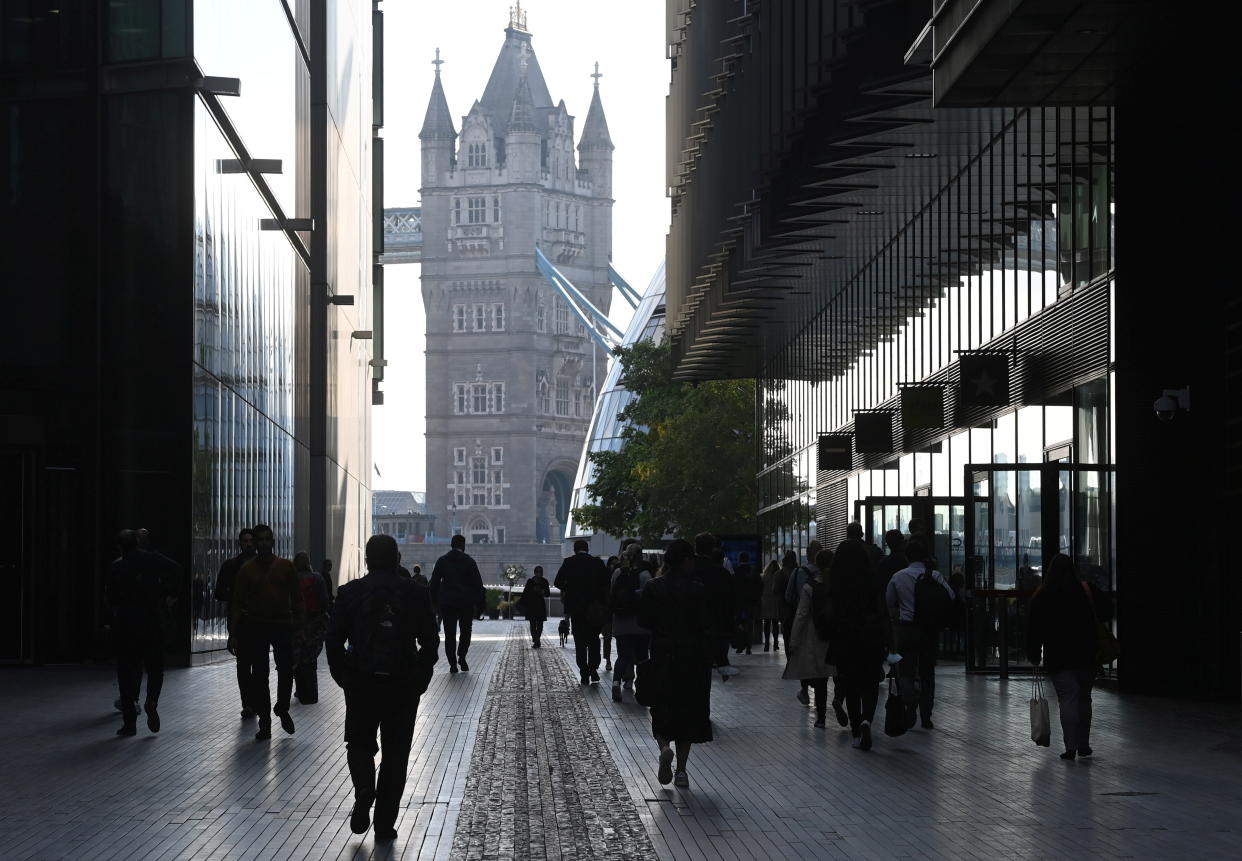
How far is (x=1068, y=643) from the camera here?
13242 millimetres

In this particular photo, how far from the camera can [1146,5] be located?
14789 mm

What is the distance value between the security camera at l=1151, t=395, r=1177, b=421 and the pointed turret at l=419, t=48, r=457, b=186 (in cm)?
17462

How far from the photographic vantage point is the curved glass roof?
3484 inches

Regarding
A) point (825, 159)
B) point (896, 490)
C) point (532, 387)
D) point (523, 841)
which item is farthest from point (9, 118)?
point (532, 387)

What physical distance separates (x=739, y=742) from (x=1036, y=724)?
2.20 meters

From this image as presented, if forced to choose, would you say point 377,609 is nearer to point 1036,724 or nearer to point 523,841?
point 523,841

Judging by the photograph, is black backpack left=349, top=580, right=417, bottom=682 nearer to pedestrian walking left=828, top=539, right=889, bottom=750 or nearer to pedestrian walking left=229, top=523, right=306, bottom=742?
pedestrian walking left=828, top=539, right=889, bottom=750

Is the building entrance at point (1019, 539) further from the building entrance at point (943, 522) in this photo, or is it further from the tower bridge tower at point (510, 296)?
the tower bridge tower at point (510, 296)

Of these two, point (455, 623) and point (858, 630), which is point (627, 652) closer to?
point (455, 623)

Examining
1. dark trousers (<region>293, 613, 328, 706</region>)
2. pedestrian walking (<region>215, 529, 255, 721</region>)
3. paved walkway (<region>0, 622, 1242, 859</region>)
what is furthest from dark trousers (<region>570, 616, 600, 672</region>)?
pedestrian walking (<region>215, 529, 255, 721</region>)

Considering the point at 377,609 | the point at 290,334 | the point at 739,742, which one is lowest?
the point at 739,742

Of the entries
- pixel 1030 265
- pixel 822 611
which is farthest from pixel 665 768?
pixel 1030 265

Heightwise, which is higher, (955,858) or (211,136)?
(211,136)

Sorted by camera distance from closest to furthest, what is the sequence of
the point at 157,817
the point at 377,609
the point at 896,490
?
the point at 377,609
the point at 157,817
the point at 896,490
